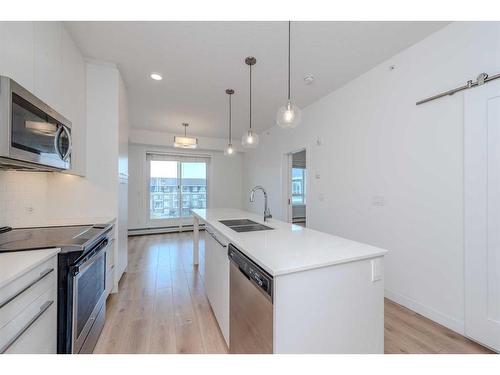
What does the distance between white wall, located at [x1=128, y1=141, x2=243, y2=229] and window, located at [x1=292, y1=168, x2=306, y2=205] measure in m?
1.71

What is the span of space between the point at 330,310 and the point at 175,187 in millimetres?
5492

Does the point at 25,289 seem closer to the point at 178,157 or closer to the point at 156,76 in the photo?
the point at 156,76

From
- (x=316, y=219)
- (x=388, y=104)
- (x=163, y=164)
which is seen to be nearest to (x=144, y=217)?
(x=163, y=164)

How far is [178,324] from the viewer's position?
1.83 meters

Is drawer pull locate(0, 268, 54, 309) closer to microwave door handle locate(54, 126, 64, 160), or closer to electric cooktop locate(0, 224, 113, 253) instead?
electric cooktop locate(0, 224, 113, 253)

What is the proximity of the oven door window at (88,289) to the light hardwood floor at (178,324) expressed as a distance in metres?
0.34

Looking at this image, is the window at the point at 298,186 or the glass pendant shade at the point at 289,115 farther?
the window at the point at 298,186

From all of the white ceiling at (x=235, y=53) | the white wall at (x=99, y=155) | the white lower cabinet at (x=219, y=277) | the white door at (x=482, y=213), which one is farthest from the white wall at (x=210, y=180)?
the white door at (x=482, y=213)

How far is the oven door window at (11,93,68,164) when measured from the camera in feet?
3.60

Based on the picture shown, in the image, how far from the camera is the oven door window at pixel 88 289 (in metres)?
1.31

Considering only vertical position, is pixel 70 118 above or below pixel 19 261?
above

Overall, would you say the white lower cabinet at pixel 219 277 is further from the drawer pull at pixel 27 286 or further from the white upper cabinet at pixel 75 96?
the white upper cabinet at pixel 75 96

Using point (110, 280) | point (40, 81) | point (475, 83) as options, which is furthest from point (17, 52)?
point (475, 83)
